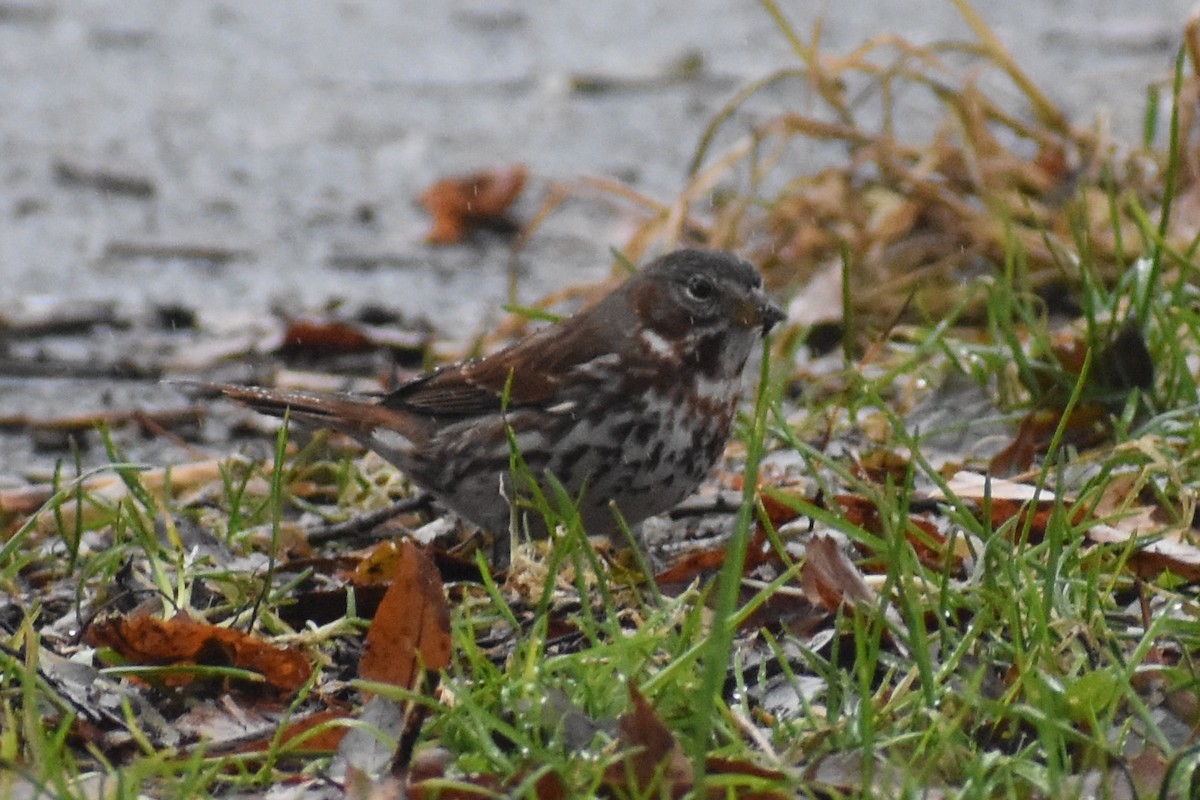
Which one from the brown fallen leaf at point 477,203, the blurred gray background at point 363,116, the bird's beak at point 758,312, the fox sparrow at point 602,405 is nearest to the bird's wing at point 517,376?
the fox sparrow at point 602,405

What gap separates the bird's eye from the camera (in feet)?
15.5

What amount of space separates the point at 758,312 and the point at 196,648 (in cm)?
165

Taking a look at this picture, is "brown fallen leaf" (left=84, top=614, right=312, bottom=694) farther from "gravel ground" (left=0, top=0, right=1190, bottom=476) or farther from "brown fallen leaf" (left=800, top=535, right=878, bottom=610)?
"gravel ground" (left=0, top=0, right=1190, bottom=476)

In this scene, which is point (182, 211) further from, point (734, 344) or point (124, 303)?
point (734, 344)

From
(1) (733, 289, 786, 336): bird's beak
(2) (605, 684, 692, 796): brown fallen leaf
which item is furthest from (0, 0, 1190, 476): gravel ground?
(2) (605, 684, 692, 796): brown fallen leaf

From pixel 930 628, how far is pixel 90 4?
34.7 ft

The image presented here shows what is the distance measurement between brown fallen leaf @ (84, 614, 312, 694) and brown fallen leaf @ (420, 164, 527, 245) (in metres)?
5.31

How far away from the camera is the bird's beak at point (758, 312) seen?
15.1 feet

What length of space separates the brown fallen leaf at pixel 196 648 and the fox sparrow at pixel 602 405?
28.3 inches

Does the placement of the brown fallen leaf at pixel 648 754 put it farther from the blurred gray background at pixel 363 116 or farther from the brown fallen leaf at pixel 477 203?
the brown fallen leaf at pixel 477 203

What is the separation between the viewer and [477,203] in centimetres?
895

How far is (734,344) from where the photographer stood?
4.68 metres

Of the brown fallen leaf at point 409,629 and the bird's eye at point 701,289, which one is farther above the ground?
the bird's eye at point 701,289

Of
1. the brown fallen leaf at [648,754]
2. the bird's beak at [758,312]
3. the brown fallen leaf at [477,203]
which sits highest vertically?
the bird's beak at [758,312]
